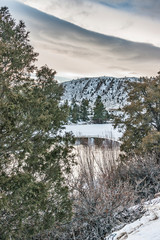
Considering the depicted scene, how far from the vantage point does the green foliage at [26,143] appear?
3.34 metres

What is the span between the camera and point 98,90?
113 metres

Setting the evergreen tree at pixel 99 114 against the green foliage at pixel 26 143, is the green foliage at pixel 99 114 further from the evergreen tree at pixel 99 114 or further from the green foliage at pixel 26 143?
the green foliage at pixel 26 143

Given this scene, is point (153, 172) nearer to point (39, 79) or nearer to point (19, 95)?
point (39, 79)

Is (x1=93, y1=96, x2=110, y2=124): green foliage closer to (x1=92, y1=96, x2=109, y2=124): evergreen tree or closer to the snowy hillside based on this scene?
(x1=92, y1=96, x2=109, y2=124): evergreen tree

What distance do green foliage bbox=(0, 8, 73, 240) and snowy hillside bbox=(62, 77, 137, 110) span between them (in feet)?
281

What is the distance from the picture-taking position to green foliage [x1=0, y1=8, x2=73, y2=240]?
11.0 ft

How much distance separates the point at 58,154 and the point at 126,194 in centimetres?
232

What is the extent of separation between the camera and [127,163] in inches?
372

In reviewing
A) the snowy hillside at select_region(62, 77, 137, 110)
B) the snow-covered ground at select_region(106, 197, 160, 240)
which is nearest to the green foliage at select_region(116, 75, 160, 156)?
the snow-covered ground at select_region(106, 197, 160, 240)

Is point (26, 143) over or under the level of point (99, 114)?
under

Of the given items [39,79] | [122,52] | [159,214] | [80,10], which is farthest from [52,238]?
[122,52]

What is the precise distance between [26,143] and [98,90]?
112 meters

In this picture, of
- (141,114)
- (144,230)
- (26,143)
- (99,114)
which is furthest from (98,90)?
(144,230)

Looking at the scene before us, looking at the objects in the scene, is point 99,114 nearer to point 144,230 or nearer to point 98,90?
point 144,230
